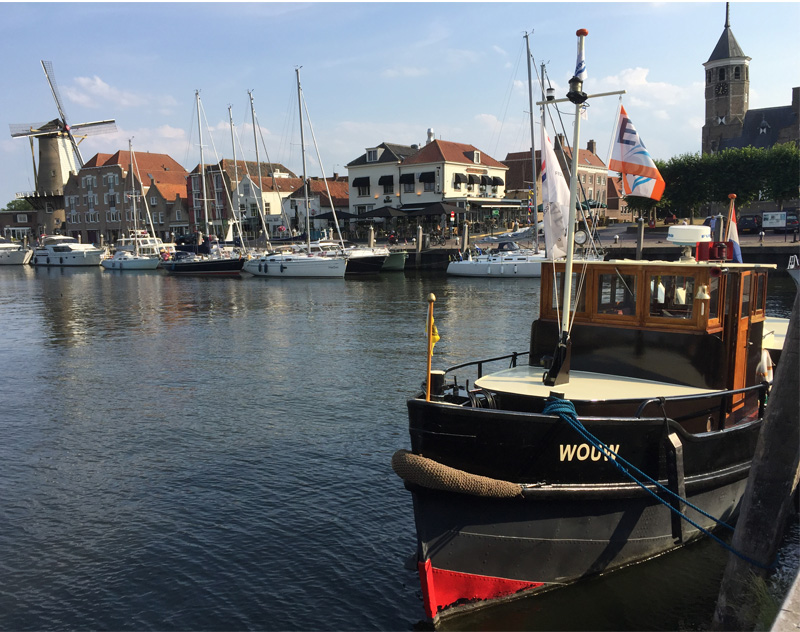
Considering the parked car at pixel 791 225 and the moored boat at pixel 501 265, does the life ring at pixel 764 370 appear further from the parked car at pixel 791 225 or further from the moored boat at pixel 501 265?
the parked car at pixel 791 225

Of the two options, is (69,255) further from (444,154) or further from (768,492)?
(768,492)

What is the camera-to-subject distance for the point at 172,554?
32.1ft

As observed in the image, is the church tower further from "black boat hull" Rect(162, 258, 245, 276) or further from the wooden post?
the wooden post

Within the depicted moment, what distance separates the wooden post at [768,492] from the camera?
20.7 ft

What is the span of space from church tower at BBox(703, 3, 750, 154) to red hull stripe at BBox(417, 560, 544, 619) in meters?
102

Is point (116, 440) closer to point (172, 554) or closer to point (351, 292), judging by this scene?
point (172, 554)

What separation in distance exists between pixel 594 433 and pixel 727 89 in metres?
105

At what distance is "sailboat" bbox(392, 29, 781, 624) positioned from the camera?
25.9 feet

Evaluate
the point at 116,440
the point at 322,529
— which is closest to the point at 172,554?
the point at 322,529

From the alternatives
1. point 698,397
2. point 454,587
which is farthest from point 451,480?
point 698,397

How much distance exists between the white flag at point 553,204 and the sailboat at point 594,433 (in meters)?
0.41

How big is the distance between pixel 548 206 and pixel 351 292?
37256mm

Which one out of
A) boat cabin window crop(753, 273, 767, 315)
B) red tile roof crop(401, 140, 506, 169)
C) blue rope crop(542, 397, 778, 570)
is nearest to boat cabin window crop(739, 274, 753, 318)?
boat cabin window crop(753, 273, 767, 315)

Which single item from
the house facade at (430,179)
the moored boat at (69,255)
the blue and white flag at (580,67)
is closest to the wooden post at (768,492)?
the blue and white flag at (580,67)
